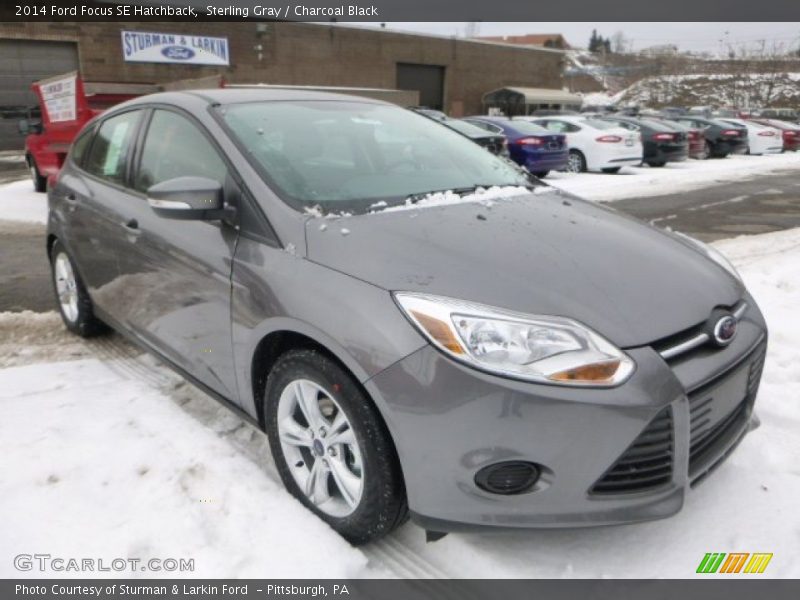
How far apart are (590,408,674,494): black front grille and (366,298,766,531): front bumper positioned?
2 centimetres

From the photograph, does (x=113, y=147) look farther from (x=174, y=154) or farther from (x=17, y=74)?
(x=17, y=74)

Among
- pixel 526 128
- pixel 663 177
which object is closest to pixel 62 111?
pixel 526 128

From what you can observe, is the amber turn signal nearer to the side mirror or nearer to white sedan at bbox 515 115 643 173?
the side mirror

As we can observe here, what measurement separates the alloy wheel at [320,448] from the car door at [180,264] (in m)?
0.40

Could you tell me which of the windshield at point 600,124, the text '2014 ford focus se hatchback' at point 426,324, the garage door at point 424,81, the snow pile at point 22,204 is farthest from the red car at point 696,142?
the garage door at point 424,81

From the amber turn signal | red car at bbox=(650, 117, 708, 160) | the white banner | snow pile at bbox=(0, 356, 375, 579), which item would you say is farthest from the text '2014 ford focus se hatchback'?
red car at bbox=(650, 117, 708, 160)

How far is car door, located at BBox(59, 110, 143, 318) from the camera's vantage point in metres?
3.48

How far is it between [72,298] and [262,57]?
2853 centimetres

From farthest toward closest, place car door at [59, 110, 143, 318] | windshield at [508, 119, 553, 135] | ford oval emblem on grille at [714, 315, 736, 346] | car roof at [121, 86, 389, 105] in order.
Result: 1. windshield at [508, 119, 553, 135]
2. car door at [59, 110, 143, 318]
3. car roof at [121, 86, 389, 105]
4. ford oval emblem on grille at [714, 315, 736, 346]

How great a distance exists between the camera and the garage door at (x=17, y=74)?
23688 mm

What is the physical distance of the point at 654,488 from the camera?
78.8 inches

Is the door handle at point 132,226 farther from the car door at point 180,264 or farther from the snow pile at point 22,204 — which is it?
the snow pile at point 22,204
